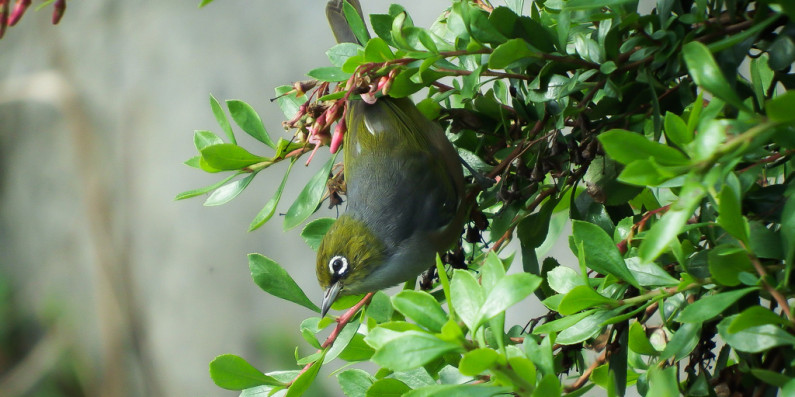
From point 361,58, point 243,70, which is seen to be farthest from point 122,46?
point 361,58

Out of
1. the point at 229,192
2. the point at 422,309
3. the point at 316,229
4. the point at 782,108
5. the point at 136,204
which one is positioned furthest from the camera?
the point at 136,204

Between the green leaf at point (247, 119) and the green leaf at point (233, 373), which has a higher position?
the green leaf at point (247, 119)

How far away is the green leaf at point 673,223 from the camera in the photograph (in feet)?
0.94

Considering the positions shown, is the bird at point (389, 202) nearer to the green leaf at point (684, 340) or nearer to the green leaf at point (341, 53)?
the green leaf at point (341, 53)

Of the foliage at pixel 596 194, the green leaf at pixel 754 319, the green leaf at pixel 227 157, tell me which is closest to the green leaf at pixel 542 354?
the foliage at pixel 596 194

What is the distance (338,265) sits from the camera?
29.4 inches

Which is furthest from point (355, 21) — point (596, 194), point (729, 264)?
point (729, 264)

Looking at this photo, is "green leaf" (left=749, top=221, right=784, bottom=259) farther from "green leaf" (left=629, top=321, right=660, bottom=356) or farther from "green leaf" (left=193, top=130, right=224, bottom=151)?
"green leaf" (left=193, top=130, right=224, bottom=151)

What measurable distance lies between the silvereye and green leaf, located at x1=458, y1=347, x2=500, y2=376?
0.37m

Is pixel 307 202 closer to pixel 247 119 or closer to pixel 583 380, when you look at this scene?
pixel 247 119

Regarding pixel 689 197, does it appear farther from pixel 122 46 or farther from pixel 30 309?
pixel 30 309

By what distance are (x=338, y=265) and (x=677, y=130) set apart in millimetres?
481

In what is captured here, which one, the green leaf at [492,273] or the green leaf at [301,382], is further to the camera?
the green leaf at [301,382]

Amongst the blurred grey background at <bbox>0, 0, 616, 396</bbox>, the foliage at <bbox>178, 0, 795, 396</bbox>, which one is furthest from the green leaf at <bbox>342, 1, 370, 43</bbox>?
the blurred grey background at <bbox>0, 0, 616, 396</bbox>
